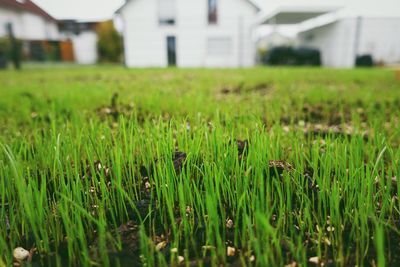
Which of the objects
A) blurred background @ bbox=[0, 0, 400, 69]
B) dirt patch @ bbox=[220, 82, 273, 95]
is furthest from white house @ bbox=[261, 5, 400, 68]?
dirt patch @ bbox=[220, 82, 273, 95]

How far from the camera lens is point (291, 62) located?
18203mm

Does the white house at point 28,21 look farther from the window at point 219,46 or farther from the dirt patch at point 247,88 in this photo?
the dirt patch at point 247,88

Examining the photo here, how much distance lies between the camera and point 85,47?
105 ft

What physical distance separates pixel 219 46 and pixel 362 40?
9897 mm

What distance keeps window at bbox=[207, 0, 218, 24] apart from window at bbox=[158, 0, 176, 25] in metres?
2.14

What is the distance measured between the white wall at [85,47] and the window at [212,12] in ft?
55.2

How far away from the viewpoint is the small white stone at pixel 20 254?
955 mm

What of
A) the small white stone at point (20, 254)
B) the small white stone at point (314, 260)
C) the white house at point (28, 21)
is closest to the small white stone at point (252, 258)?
the small white stone at point (314, 260)

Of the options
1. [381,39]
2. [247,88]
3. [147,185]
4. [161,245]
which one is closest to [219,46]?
[381,39]

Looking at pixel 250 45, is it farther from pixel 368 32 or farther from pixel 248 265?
pixel 248 265

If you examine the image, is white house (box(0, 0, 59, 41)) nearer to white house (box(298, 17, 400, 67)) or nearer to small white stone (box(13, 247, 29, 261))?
white house (box(298, 17, 400, 67))

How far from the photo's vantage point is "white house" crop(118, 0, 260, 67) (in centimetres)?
1866

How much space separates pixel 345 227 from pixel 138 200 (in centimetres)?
73

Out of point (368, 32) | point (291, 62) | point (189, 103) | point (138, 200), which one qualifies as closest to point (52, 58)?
point (291, 62)
